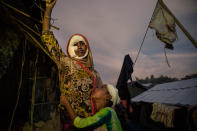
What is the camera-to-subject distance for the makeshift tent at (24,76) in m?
1.00

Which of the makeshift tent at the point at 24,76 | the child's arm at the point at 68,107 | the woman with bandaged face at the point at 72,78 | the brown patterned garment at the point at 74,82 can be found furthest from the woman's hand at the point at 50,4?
the child's arm at the point at 68,107

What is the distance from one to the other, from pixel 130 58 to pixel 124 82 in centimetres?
186

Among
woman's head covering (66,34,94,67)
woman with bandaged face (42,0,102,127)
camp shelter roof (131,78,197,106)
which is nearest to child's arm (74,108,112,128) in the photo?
woman with bandaged face (42,0,102,127)

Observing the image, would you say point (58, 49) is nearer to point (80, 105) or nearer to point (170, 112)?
point (80, 105)

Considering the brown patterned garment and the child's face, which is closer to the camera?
the brown patterned garment

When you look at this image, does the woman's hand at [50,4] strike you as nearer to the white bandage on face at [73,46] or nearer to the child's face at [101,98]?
the white bandage on face at [73,46]

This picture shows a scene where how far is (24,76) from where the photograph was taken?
146 cm

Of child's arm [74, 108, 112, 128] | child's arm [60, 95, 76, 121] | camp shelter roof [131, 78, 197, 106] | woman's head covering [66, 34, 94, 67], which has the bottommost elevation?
camp shelter roof [131, 78, 197, 106]

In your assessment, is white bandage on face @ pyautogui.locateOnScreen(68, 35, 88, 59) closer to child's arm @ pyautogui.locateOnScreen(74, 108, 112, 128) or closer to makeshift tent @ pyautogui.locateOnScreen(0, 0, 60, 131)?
makeshift tent @ pyautogui.locateOnScreen(0, 0, 60, 131)

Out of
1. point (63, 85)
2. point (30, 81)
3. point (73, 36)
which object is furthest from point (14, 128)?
point (73, 36)

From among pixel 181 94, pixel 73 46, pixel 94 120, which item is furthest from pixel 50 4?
pixel 181 94

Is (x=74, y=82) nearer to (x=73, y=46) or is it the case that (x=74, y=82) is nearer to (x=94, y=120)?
(x=94, y=120)

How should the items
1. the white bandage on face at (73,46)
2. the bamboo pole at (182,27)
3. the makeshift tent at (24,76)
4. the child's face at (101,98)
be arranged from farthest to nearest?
the bamboo pole at (182,27)
the white bandage on face at (73,46)
the child's face at (101,98)
the makeshift tent at (24,76)

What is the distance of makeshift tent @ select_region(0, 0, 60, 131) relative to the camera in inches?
39.3
